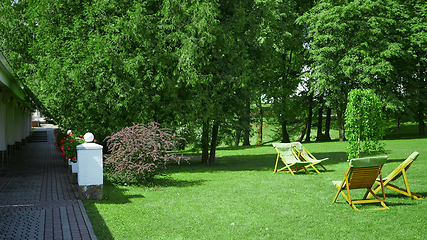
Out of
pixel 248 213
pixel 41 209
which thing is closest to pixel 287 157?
pixel 248 213

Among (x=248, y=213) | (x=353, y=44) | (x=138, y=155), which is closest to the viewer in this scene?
(x=248, y=213)

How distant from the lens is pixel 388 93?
26516mm

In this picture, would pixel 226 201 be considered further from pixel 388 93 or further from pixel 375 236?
pixel 388 93

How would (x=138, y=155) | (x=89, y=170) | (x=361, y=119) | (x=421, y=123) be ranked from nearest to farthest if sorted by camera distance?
(x=89, y=170)
(x=138, y=155)
(x=361, y=119)
(x=421, y=123)

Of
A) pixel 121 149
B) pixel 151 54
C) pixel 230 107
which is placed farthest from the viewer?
pixel 230 107

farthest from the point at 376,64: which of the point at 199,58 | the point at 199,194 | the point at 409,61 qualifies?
the point at 199,194

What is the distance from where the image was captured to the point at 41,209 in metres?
7.10

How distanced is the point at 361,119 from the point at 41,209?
10280 mm

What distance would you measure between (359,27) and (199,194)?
21792mm

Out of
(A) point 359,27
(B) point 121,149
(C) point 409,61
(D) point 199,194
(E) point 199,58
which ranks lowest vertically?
(D) point 199,194

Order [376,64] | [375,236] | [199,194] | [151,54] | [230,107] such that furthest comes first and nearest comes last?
[376,64]
[230,107]
[151,54]
[199,194]
[375,236]

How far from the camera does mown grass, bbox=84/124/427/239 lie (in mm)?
5582

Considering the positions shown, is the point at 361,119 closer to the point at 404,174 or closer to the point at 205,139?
the point at 404,174

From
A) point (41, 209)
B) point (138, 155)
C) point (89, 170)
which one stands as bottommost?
point (41, 209)
